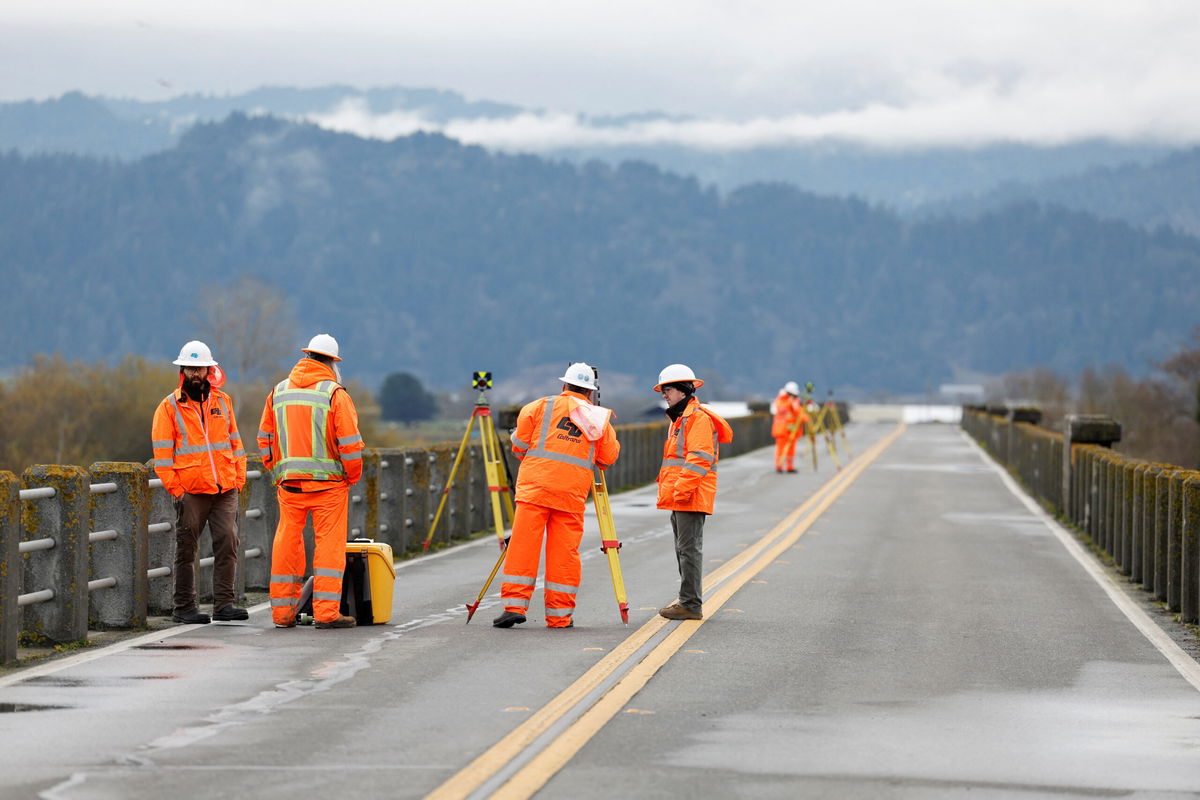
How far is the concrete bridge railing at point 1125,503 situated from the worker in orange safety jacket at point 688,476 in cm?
406

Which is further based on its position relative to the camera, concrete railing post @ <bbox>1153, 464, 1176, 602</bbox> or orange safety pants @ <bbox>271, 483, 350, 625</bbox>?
concrete railing post @ <bbox>1153, 464, 1176, 602</bbox>

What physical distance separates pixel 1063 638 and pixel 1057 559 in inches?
299

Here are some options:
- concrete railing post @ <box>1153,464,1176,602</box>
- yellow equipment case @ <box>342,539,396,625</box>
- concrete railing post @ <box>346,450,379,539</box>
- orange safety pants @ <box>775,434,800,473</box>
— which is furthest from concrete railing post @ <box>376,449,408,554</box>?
orange safety pants @ <box>775,434,800,473</box>

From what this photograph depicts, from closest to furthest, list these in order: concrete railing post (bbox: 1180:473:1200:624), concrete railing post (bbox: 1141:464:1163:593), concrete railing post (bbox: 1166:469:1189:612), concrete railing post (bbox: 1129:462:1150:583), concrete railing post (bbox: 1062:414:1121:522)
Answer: concrete railing post (bbox: 1180:473:1200:624) → concrete railing post (bbox: 1166:469:1189:612) → concrete railing post (bbox: 1141:464:1163:593) → concrete railing post (bbox: 1129:462:1150:583) → concrete railing post (bbox: 1062:414:1121:522)

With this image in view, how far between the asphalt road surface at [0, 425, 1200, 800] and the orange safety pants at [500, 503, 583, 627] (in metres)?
0.25

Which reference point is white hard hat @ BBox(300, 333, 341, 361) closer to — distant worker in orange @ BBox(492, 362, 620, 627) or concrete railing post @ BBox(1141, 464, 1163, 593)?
distant worker in orange @ BBox(492, 362, 620, 627)

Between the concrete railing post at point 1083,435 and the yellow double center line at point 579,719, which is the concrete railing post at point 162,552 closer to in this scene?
the yellow double center line at point 579,719

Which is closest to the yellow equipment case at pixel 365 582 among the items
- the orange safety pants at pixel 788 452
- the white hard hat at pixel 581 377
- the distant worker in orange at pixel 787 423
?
the white hard hat at pixel 581 377

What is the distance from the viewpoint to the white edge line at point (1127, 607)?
1178cm

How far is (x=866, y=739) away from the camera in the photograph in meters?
8.65

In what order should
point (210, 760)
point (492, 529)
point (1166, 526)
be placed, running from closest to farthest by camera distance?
point (210, 760), point (1166, 526), point (492, 529)

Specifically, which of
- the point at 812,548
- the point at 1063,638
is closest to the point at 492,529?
the point at 812,548

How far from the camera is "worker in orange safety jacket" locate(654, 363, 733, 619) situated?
13383mm

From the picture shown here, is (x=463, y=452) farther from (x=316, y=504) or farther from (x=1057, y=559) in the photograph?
(x=316, y=504)
